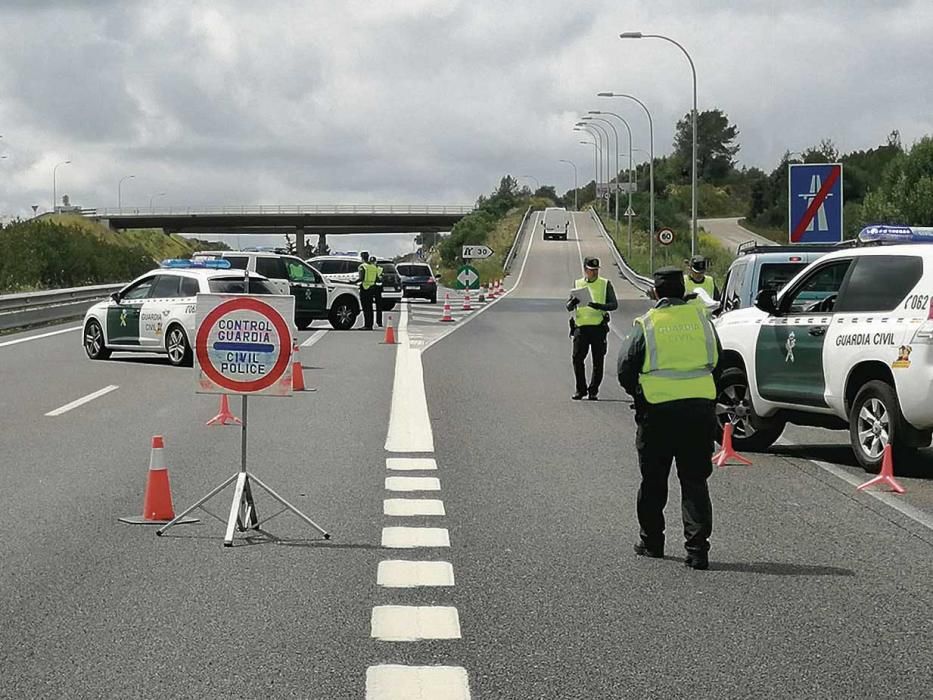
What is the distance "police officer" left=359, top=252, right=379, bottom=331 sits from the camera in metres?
34.3

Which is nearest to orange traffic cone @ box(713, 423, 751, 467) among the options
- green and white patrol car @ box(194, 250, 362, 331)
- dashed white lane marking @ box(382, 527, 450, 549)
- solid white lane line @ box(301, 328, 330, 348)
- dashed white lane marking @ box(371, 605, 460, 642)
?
dashed white lane marking @ box(382, 527, 450, 549)

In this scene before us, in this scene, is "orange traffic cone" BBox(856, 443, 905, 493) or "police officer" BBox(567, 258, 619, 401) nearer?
"orange traffic cone" BBox(856, 443, 905, 493)

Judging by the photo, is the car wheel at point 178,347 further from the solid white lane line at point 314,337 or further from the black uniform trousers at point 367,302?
the black uniform trousers at point 367,302

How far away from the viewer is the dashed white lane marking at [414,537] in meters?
8.80

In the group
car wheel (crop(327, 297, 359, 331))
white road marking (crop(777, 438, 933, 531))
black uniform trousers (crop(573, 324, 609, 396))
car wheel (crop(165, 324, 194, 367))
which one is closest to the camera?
white road marking (crop(777, 438, 933, 531))

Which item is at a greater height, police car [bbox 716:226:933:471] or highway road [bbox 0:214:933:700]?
police car [bbox 716:226:933:471]

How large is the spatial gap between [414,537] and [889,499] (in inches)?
148

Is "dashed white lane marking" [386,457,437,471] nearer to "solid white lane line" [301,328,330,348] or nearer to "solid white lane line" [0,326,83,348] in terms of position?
"solid white lane line" [301,328,330,348]

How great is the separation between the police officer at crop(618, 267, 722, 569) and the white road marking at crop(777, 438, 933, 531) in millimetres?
1966

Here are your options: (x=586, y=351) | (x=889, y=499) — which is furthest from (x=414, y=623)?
(x=586, y=351)

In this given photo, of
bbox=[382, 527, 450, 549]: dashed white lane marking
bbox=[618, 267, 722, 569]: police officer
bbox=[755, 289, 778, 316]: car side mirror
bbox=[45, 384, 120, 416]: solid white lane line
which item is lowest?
bbox=[45, 384, 120, 416]: solid white lane line

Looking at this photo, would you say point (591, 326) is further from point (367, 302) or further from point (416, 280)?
point (416, 280)

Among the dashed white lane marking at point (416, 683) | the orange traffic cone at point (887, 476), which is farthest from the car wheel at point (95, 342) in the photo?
the dashed white lane marking at point (416, 683)

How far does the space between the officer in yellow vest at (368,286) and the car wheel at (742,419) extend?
20.9 m
